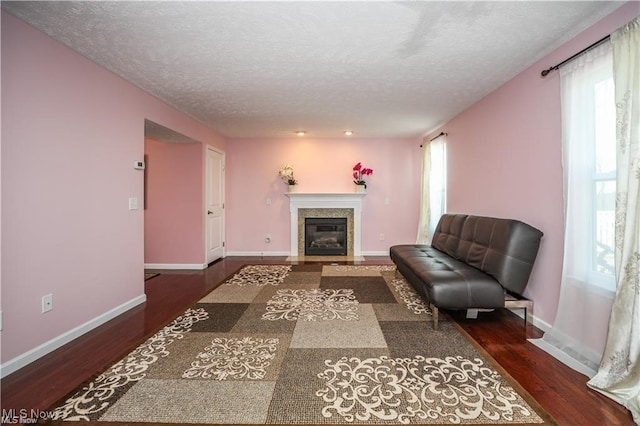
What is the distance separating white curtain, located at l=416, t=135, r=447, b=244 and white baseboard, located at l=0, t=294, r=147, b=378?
4.44 meters

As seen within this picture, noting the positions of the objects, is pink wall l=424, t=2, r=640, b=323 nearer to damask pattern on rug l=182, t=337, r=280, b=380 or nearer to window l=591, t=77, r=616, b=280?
window l=591, t=77, r=616, b=280

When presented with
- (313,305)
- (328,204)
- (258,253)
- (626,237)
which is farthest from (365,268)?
(626,237)

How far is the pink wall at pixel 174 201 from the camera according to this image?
4512mm

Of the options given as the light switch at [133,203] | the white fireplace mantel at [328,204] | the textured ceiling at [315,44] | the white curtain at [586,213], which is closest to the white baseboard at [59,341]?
the light switch at [133,203]

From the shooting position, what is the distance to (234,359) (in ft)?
6.29

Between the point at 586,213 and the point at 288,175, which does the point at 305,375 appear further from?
the point at 288,175

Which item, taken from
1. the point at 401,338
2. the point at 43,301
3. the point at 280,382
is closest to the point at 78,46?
the point at 43,301

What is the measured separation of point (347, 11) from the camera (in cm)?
179

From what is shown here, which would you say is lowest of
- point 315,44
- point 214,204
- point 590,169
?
point 214,204

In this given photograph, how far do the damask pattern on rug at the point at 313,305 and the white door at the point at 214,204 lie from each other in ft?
7.06

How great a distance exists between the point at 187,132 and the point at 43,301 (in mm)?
2721

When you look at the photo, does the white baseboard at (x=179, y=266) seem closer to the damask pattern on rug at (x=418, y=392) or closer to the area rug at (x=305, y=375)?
the area rug at (x=305, y=375)

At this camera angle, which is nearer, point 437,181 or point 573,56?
point 573,56

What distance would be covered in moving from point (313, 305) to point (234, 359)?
1.10 meters
